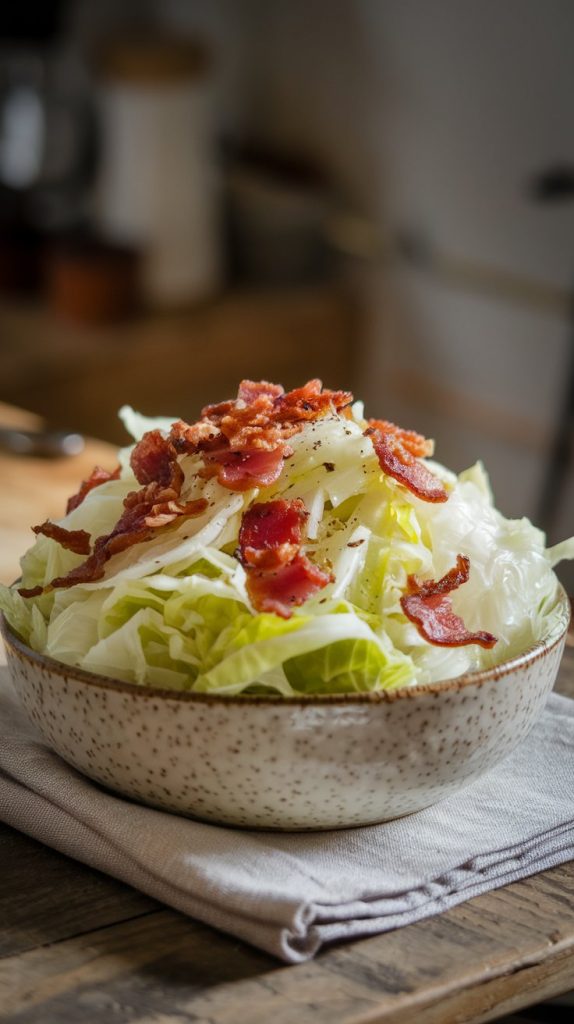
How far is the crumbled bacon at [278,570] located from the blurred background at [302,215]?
2.45 metres

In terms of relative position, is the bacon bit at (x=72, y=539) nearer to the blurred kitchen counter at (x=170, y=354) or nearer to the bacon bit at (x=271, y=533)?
the bacon bit at (x=271, y=533)

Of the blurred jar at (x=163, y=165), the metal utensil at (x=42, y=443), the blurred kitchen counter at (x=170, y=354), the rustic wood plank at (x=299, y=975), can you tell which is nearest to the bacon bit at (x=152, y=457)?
the rustic wood plank at (x=299, y=975)

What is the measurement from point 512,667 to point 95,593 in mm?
327

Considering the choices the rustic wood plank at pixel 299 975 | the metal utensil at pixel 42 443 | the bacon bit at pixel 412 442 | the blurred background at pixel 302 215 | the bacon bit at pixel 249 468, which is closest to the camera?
the rustic wood plank at pixel 299 975

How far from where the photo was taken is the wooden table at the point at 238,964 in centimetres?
80

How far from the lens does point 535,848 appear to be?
3.27 ft

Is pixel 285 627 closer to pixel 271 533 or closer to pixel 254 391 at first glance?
pixel 271 533

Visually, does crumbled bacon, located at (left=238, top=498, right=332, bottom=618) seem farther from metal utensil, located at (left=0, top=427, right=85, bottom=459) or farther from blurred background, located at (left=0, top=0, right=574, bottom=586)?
blurred background, located at (left=0, top=0, right=574, bottom=586)

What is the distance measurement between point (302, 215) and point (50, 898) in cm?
327

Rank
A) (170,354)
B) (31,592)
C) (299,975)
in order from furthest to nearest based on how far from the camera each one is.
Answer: (170,354), (31,592), (299,975)

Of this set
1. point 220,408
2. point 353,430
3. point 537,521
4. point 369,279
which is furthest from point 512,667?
point 369,279

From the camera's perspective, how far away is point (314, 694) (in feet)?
3.01

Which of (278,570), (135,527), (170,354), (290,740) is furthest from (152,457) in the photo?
(170,354)

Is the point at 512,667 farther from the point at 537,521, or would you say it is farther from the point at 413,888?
the point at 537,521
